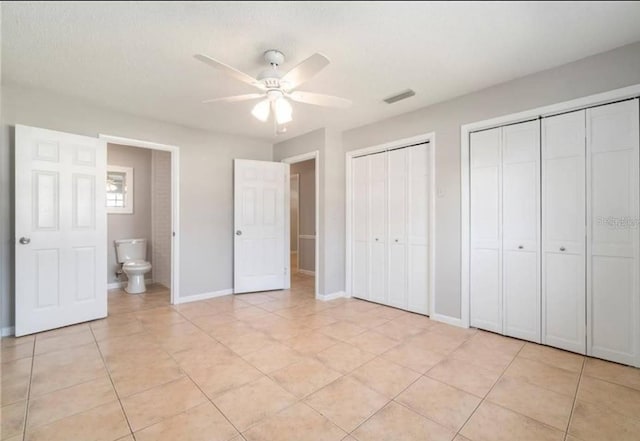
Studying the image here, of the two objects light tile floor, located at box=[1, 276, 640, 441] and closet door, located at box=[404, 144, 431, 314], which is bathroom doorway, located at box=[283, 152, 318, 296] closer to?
closet door, located at box=[404, 144, 431, 314]

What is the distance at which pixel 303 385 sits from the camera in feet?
6.63

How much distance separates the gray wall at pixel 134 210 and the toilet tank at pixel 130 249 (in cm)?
16

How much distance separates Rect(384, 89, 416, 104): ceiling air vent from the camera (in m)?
2.97

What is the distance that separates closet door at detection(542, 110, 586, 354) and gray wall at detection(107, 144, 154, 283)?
18.2 feet

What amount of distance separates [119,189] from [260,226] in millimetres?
2517

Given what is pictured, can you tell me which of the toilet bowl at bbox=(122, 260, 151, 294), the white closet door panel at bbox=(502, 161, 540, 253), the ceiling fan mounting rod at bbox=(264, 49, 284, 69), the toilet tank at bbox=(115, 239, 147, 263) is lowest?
the toilet bowl at bbox=(122, 260, 151, 294)

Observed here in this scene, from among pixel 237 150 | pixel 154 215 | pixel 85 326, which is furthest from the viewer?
pixel 154 215

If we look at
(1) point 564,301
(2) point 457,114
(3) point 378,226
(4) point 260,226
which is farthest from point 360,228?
(1) point 564,301

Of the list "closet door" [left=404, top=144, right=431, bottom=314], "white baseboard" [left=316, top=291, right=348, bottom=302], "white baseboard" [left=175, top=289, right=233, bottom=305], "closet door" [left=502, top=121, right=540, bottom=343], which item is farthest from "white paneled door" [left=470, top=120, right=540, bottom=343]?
"white baseboard" [left=175, top=289, right=233, bottom=305]

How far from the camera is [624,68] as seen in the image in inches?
88.2

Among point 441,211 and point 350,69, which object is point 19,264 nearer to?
point 350,69

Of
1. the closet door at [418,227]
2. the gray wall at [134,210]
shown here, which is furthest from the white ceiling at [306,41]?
the gray wall at [134,210]

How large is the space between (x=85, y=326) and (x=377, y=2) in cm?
387

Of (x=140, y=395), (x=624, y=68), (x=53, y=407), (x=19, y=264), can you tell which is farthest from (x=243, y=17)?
(x=19, y=264)
